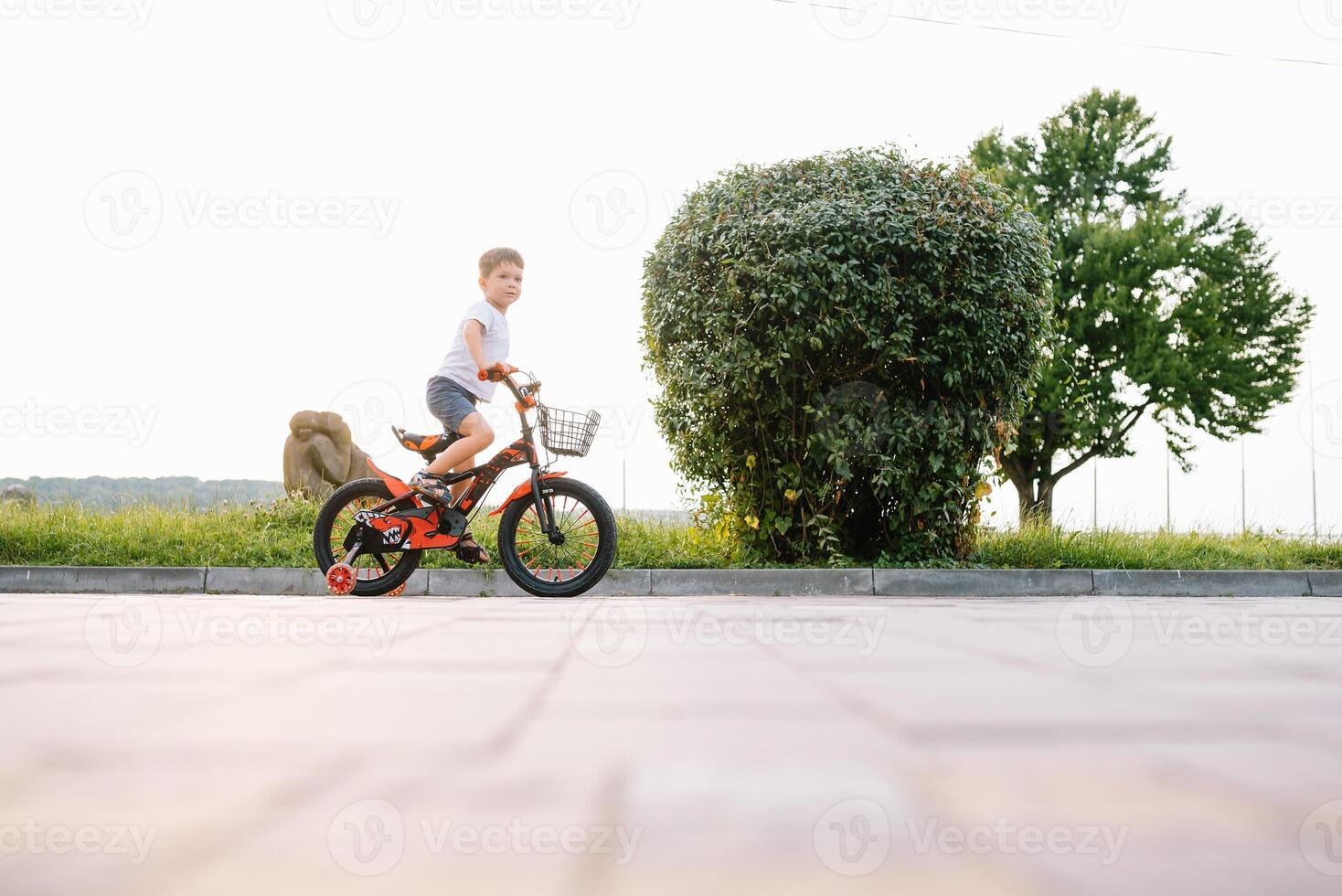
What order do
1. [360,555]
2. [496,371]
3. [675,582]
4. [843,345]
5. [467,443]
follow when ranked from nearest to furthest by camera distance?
[496,371] → [467,443] → [360,555] → [675,582] → [843,345]

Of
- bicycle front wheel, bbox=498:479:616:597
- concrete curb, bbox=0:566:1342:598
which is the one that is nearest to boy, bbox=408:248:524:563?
bicycle front wheel, bbox=498:479:616:597

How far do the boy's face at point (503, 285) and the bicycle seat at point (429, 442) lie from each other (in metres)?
0.83

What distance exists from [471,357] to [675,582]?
2969 mm

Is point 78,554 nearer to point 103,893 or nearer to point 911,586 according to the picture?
point 911,586

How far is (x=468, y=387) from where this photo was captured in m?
5.76

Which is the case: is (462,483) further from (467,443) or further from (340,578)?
(340,578)

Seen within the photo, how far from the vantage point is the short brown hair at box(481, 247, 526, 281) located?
5.88 metres

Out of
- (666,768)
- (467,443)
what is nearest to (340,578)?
(467,443)

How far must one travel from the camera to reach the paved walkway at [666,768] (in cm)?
146

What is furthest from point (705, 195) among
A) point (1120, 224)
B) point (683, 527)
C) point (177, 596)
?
point (1120, 224)

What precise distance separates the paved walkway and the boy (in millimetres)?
1822

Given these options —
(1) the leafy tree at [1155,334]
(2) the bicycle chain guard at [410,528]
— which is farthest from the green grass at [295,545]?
(1) the leafy tree at [1155,334]

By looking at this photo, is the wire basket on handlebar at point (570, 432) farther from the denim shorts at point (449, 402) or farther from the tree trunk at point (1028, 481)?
the tree trunk at point (1028, 481)

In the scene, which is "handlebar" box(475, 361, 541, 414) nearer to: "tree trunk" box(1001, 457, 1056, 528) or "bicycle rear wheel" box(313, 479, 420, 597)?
"bicycle rear wheel" box(313, 479, 420, 597)
